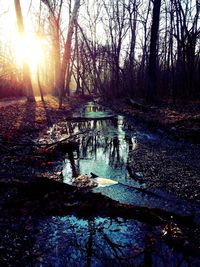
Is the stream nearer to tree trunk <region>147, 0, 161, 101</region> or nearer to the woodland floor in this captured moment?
the woodland floor

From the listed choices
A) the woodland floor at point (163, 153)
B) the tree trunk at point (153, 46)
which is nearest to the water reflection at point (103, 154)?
the woodland floor at point (163, 153)

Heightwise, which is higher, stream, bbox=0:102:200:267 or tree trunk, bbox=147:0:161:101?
tree trunk, bbox=147:0:161:101

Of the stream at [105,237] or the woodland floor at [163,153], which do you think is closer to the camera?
the stream at [105,237]

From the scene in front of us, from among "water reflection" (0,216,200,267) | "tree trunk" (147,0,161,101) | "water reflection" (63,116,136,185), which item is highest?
"tree trunk" (147,0,161,101)

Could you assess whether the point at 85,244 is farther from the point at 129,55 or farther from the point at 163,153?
the point at 129,55

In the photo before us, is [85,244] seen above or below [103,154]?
below

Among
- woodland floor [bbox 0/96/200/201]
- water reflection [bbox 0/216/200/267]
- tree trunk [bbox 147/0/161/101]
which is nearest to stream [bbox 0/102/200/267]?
water reflection [bbox 0/216/200/267]

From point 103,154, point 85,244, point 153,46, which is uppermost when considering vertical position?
point 153,46

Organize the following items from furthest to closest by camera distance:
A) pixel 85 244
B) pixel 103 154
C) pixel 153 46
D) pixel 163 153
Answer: pixel 153 46
pixel 103 154
pixel 163 153
pixel 85 244

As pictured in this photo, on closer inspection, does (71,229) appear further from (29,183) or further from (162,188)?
(162,188)

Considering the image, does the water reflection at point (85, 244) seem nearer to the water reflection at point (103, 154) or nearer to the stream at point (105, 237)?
the stream at point (105, 237)

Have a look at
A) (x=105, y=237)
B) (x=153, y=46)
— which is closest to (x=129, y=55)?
(x=153, y=46)

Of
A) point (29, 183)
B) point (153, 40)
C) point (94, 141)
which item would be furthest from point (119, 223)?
point (153, 40)

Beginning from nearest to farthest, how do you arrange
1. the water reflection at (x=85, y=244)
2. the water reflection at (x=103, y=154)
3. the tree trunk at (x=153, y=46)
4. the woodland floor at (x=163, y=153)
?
the water reflection at (x=85, y=244) < the woodland floor at (x=163, y=153) < the water reflection at (x=103, y=154) < the tree trunk at (x=153, y=46)
